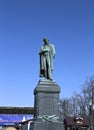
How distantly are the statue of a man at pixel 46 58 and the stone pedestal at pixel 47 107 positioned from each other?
61 cm

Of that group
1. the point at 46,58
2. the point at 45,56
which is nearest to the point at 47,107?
the point at 46,58

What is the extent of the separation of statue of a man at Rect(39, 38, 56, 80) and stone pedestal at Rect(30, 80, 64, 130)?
2.00ft

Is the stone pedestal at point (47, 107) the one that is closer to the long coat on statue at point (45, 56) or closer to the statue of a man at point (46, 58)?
the statue of a man at point (46, 58)

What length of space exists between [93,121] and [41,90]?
49.2 meters

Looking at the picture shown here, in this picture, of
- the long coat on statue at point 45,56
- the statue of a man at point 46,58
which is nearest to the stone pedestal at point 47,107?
the statue of a man at point 46,58

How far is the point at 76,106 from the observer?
75938mm

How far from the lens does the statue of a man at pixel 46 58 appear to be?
23141 millimetres

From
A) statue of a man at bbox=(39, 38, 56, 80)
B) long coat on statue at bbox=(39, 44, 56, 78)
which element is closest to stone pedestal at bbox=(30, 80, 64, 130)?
statue of a man at bbox=(39, 38, 56, 80)

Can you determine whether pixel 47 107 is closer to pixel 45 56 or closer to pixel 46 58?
pixel 46 58

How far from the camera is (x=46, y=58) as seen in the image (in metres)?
23.4

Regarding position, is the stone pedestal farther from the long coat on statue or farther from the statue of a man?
the long coat on statue

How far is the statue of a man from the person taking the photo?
23.1m

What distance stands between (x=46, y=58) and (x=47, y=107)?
3.01 meters

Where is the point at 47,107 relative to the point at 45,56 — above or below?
below
